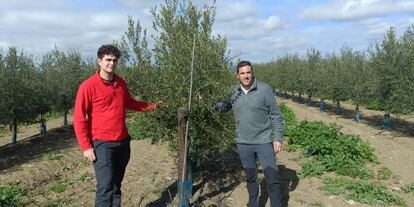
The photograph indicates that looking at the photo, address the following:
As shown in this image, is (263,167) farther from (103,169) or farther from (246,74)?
(103,169)

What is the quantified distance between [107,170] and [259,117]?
2119 mm

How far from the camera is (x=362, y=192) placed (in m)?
7.34

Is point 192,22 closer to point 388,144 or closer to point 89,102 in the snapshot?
point 89,102

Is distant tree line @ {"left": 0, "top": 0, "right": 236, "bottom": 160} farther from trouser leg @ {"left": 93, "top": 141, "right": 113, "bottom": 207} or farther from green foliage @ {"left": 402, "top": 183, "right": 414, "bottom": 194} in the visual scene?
green foliage @ {"left": 402, "top": 183, "right": 414, "bottom": 194}

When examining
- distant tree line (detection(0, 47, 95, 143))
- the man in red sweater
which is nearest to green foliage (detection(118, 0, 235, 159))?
the man in red sweater

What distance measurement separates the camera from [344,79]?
24.7 metres

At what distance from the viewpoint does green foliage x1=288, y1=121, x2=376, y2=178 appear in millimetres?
8852

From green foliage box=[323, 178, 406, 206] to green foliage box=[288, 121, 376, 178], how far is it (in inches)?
32.8

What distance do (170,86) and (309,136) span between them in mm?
6092

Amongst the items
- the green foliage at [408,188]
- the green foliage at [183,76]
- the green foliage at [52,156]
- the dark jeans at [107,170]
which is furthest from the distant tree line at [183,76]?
the green foliage at [52,156]

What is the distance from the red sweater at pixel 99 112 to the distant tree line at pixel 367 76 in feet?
46.3

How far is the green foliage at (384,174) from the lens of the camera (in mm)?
8609

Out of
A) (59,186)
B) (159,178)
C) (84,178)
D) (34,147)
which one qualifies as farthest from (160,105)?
(34,147)

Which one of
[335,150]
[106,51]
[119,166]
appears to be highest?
[106,51]
